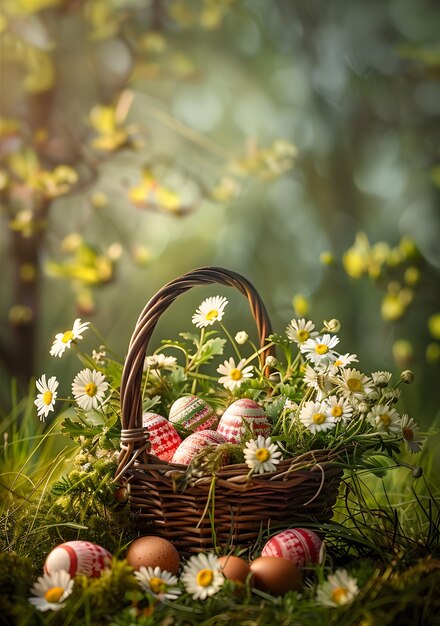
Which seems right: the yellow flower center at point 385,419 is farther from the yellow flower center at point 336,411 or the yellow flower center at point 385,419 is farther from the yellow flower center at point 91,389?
the yellow flower center at point 91,389

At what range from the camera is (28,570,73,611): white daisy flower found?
100 cm

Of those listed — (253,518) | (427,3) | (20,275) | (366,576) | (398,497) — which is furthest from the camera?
(20,275)

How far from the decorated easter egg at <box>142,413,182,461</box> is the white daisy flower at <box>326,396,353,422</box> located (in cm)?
28

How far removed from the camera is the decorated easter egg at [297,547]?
43.9 inches

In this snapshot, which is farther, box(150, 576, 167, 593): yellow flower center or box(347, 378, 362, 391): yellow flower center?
box(347, 378, 362, 391): yellow flower center

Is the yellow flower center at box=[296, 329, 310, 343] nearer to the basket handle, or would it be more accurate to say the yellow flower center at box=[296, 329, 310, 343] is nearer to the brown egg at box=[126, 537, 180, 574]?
the basket handle

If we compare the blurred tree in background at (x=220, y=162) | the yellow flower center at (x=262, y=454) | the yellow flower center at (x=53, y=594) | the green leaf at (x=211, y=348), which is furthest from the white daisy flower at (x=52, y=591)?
the blurred tree in background at (x=220, y=162)

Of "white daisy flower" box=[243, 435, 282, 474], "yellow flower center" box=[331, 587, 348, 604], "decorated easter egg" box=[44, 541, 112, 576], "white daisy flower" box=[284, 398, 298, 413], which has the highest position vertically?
"white daisy flower" box=[284, 398, 298, 413]

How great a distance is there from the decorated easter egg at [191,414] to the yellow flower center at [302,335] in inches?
8.3

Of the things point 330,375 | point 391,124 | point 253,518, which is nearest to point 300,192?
point 391,124

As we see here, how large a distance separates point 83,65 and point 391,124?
3.39 feet

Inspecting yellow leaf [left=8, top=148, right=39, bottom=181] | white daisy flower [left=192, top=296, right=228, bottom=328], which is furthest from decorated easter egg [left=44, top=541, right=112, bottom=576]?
yellow leaf [left=8, top=148, right=39, bottom=181]

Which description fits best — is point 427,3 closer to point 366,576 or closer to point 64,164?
point 64,164

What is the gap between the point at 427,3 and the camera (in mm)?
2346
